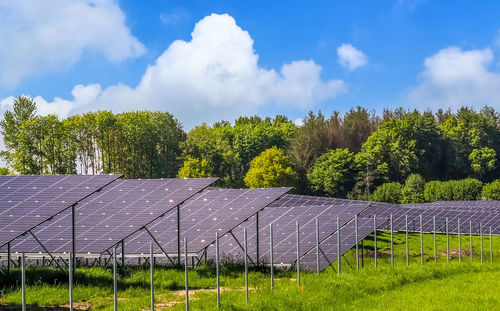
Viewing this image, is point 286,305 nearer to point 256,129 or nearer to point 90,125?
point 90,125

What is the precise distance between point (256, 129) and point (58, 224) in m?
84.2

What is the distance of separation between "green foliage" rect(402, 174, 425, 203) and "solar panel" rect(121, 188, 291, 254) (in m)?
55.3

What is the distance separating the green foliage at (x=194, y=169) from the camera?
86.9 meters

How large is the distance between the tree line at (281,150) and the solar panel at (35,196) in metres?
56.6

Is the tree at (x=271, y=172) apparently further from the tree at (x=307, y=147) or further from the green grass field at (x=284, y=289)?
the green grass field at (x=284, y=289)

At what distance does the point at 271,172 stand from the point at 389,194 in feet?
55.4

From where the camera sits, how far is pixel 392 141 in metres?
91.3

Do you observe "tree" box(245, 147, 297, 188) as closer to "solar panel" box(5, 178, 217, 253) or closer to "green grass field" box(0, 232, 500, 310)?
"solar panel" box(5, 178, 217, 253)

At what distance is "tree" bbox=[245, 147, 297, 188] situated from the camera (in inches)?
3447

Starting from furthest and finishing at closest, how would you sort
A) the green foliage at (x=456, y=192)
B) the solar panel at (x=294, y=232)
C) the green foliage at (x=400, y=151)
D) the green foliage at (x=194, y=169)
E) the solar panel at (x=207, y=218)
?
the green foliage at (x=400, y=151), the green foliage at (x=194, y=169), the green foliage at (x=456, y=192), the solar panel at (x=294, y=232), the solar panel at (x=207, y=218)

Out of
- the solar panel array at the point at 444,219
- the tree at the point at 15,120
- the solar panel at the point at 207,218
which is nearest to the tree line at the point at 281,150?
the tree at the point at 15,120

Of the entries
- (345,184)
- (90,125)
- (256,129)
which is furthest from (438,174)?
(90,125)

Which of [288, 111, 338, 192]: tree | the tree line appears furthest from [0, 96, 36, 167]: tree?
[288, 111, 338, 192]: tree

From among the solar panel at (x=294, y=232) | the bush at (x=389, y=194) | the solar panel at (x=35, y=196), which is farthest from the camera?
the bush at (x=389, y=194)
